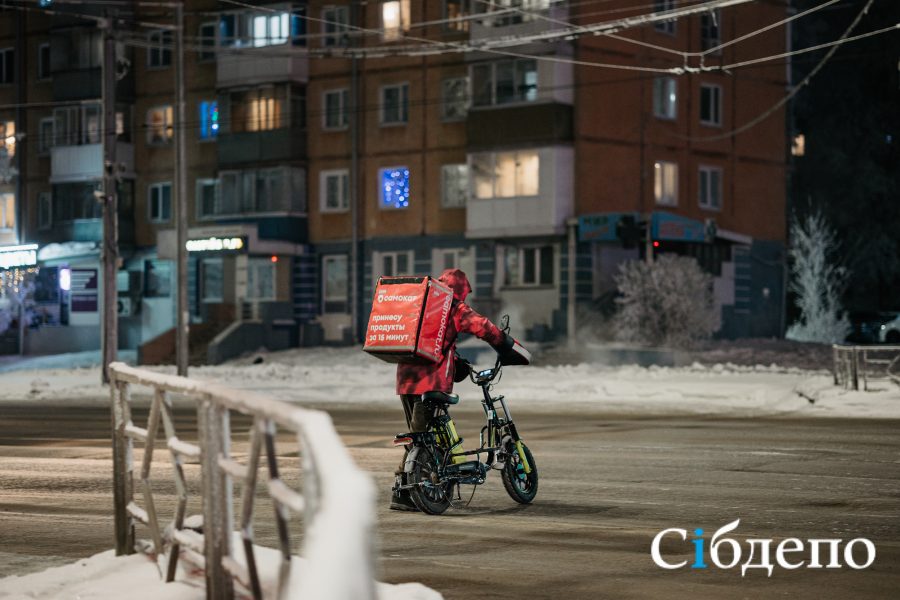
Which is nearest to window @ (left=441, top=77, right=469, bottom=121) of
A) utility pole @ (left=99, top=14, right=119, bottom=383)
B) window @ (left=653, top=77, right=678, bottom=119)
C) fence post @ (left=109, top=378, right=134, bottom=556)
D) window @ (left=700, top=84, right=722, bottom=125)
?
window @ (left=653, top=77, right=678, bottom=119)

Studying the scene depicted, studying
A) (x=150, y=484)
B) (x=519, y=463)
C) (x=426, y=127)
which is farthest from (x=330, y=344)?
(x=150, y=484)

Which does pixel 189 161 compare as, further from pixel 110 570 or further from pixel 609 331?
pixel 110 570

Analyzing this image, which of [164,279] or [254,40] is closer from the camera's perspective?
[254,40]

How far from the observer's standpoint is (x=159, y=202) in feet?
187

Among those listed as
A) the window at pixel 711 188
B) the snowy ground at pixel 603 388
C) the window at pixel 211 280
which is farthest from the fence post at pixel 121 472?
the window at pixel 211 280

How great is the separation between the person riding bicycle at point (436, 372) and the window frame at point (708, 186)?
38590mm

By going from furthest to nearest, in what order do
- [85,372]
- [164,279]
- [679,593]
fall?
[164,279], [85,372], [679,593]

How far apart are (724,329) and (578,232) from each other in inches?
293

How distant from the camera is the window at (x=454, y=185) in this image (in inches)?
1880

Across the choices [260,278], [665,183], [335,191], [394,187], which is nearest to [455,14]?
[394,187]

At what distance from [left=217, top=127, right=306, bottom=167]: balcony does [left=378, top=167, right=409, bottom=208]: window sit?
12.4ft

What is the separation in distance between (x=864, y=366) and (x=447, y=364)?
1677 cm

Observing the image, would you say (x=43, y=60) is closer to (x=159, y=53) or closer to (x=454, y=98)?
(x=159, y=53)

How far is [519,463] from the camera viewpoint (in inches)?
447
